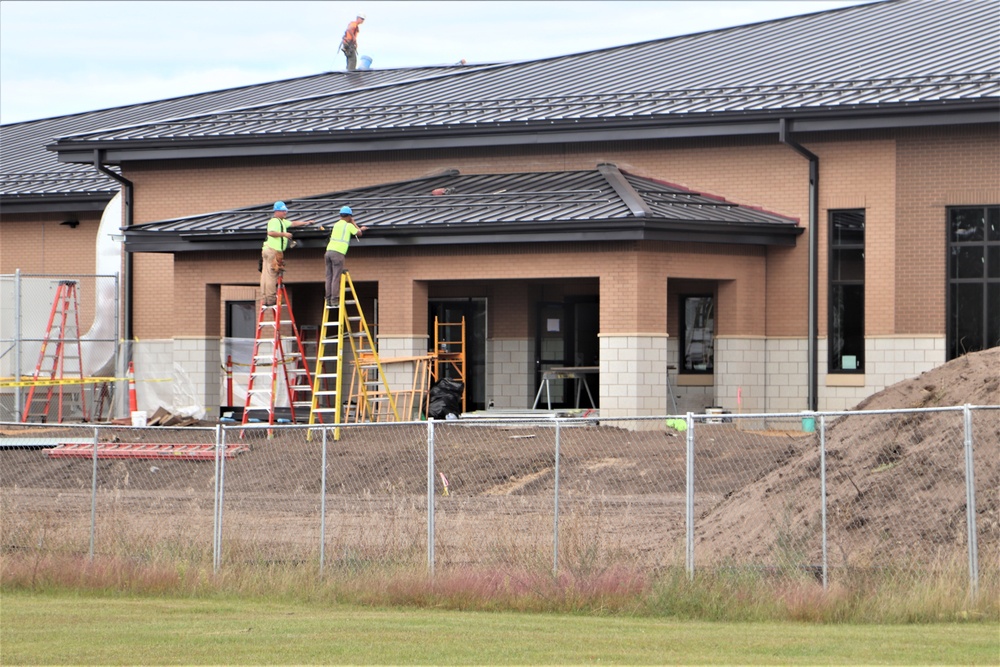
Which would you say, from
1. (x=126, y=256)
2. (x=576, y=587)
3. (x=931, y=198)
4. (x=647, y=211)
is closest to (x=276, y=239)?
(x=647, y=211)

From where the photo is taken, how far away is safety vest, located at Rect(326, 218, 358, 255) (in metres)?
25.5

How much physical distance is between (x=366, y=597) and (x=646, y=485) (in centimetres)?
735

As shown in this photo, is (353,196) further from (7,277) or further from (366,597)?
(366,597)

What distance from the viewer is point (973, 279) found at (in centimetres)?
2572

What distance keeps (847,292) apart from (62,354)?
16403 millimetres

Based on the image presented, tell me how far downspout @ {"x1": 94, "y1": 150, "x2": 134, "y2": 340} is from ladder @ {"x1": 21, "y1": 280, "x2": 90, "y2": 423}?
3.36 ft

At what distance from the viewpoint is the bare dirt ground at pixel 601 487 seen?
13.7 metres

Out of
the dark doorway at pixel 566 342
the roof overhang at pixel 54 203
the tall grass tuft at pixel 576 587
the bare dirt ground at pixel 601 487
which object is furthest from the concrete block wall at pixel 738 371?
the roof overhang at pixel 54 203

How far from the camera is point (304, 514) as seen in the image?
17.6 m

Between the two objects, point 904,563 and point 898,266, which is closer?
point 904,563

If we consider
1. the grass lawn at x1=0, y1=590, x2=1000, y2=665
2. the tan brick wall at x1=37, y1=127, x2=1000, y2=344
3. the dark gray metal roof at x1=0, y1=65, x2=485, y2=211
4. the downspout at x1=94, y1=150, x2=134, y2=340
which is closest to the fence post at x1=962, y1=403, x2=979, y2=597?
the grass lawn at x1=0, y1=590, x2=1000, y2=665

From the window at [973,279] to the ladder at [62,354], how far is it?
658 inches

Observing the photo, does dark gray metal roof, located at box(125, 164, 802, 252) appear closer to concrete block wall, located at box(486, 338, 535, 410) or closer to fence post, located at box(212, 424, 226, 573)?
concrete block wall, located at box(486, 338, 535, 410)

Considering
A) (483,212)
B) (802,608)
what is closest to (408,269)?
(483,212)
